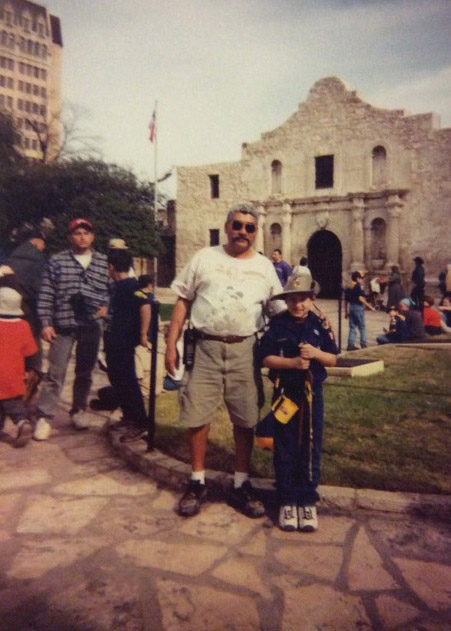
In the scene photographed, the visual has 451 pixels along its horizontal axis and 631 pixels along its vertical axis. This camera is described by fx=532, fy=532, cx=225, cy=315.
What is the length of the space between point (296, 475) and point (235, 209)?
64.3 inches

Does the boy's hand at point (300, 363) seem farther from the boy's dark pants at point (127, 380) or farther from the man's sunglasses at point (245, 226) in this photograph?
the boy's dark pants at point (127, 380)

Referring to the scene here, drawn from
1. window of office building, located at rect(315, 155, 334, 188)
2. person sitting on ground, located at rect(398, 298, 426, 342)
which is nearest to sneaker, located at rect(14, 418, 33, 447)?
person sitting on ground, located at rect(398, 298, 426, 342)

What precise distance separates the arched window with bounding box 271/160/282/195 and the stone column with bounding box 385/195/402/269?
5.62 metres

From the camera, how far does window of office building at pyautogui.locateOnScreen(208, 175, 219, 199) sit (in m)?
28.7

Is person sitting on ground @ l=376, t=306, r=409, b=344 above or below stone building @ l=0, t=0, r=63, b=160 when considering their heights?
below

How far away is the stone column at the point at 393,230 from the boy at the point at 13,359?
819 inches

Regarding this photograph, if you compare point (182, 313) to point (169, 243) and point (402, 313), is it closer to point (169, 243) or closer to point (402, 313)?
point (402, 313)

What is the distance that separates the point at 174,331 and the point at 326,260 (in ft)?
77.6

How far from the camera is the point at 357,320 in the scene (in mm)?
10047

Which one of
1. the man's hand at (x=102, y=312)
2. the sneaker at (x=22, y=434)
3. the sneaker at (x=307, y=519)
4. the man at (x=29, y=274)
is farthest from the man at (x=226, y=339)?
the man at (x=29, y=274)

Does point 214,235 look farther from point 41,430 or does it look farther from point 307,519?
point 307,519

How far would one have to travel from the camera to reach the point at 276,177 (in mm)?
26594

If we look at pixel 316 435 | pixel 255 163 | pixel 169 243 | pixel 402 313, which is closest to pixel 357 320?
pixel 402 313

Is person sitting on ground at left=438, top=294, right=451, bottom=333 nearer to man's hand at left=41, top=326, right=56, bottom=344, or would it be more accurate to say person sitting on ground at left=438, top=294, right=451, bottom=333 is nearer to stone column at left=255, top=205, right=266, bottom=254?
man's hand at left=41, top=326, right=56, bottom=344
